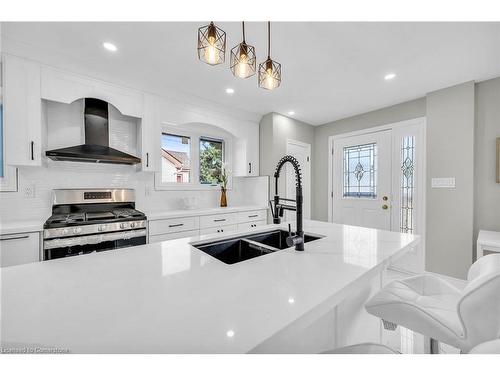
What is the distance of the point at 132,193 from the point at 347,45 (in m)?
2.79

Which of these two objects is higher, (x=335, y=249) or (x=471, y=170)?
(x=471, y=170)

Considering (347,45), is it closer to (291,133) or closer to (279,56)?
(279,56)

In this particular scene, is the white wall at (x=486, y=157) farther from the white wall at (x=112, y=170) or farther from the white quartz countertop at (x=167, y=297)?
the white wall at (x=112, y=170)

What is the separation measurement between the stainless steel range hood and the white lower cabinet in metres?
0.79

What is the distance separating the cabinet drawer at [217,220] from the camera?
286 centimetres

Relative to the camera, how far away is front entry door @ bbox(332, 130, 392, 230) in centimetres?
328

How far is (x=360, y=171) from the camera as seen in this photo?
3592 millimetres

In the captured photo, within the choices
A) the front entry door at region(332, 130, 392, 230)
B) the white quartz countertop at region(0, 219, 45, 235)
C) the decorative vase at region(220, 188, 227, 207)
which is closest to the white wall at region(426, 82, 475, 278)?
the front entry door at region(332, 130, 392, 230)

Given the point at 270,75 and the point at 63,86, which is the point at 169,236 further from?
the point at 270,75

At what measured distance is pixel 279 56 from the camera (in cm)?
203

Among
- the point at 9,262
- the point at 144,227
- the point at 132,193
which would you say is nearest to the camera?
the point at 9,262

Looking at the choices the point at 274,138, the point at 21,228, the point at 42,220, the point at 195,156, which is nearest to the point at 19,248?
the point at 21,228

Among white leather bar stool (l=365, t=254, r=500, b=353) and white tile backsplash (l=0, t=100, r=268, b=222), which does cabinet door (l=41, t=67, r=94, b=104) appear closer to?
white tile backsplash (l=0, t=100, r=268, b=222)
